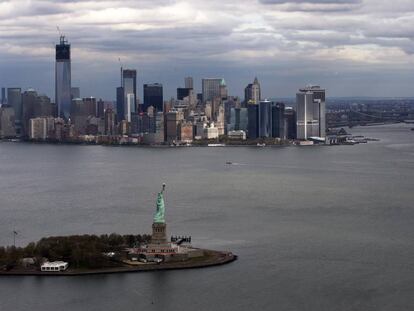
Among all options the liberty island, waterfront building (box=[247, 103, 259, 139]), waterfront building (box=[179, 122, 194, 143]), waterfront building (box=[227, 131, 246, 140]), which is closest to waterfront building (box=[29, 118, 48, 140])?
waterfront building (box=[179, 122, 194, 143])

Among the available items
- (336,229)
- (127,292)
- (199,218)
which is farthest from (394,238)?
(127,292)

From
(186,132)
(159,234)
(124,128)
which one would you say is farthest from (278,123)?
(159,234)

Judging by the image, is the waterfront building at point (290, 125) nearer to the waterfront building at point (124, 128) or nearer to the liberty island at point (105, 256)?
the waterfront building at point (124, 128)

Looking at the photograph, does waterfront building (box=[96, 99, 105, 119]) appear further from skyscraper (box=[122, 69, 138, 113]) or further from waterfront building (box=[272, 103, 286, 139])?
waterfront building (box=[272, 103, 286, 139])

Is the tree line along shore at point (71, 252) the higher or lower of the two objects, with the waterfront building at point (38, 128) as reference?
lower

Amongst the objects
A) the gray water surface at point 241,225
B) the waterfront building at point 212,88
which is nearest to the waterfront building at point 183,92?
the waterfront building at point 212,88
